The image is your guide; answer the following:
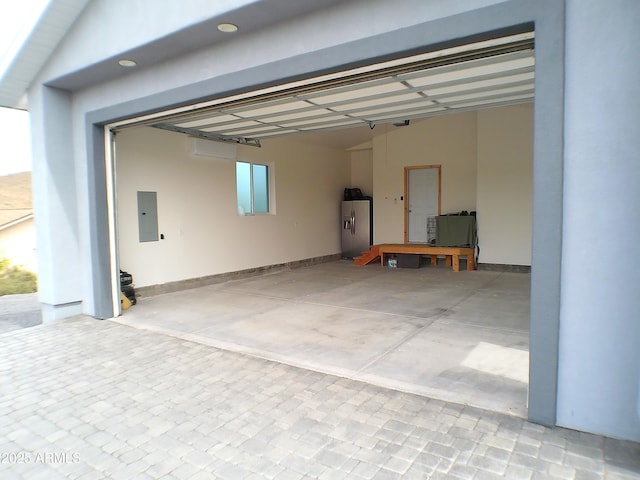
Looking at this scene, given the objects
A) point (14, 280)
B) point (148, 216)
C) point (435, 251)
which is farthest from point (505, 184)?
point (14, 280)

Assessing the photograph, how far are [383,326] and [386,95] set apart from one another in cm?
273

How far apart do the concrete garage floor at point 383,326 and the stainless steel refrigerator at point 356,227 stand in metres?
3.17

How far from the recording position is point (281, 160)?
365 inches

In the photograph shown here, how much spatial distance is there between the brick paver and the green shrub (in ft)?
23.1

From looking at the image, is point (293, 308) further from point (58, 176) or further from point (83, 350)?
point (58, 176)

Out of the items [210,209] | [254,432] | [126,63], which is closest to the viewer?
[254,432]

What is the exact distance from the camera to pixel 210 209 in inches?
303

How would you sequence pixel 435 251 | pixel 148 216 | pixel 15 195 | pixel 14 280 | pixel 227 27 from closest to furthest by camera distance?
pixel 227 27 < pixel 148 216 < pixel 435 251 < pixel 14 280 < pixel 15 195

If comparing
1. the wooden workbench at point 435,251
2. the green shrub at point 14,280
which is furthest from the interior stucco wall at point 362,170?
the green shrub at point 14,280

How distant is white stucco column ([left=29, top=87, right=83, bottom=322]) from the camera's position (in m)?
5.10

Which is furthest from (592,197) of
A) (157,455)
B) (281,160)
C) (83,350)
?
(281,160)

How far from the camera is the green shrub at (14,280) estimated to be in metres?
9.25

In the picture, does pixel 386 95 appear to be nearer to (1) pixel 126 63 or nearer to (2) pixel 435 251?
(1) pixel 126 63

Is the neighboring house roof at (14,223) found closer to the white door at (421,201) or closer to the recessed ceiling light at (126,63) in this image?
the recessed ceiling light at (126,63)
